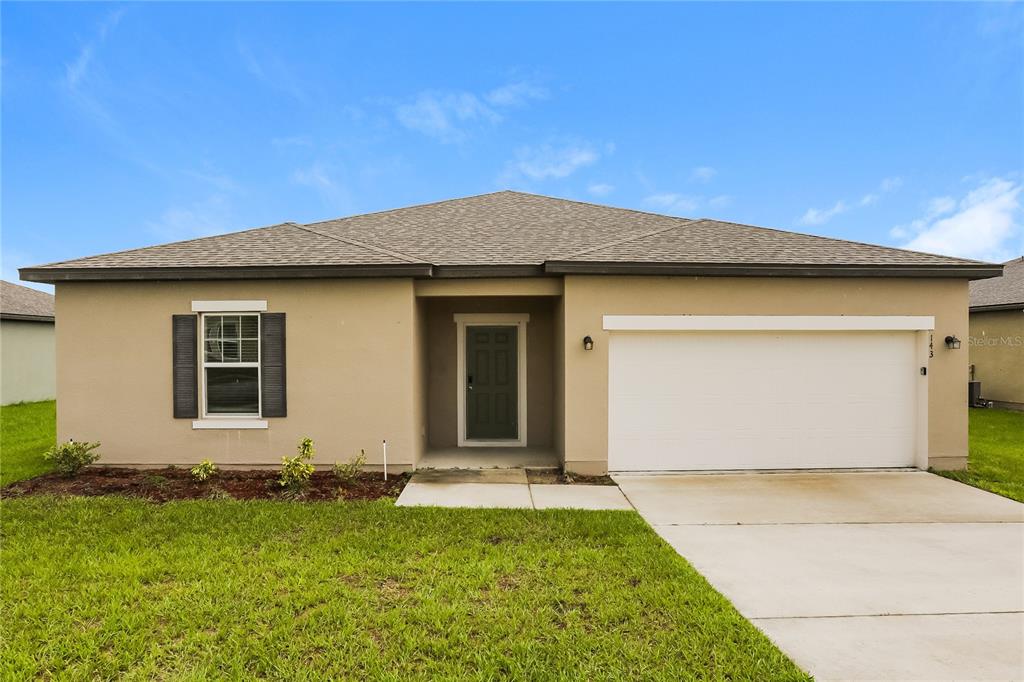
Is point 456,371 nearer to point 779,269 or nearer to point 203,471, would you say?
point 203,471

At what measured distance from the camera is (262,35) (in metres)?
11.6

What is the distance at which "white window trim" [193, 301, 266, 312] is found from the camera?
716cm

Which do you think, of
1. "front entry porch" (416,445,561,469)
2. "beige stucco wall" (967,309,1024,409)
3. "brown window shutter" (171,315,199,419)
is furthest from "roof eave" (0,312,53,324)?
"beige stucco wall" (967,309,1024,409)

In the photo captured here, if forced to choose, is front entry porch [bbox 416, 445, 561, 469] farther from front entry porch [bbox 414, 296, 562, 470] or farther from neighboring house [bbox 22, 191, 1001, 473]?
neighboring house [bbox 22, 191, 1001, 473]

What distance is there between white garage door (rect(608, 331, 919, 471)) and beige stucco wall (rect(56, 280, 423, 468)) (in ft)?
12.1

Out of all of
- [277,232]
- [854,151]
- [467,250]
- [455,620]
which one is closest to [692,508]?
[455,620]

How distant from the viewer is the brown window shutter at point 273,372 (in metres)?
7.16

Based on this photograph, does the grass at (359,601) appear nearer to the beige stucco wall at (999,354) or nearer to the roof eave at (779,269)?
the roof eave at (779,269)

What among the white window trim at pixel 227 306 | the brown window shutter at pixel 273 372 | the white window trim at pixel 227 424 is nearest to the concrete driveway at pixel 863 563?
the brown window shutter at pixel 273 372

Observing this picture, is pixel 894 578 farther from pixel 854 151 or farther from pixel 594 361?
pixel 854 151

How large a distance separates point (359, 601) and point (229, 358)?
5362 millimetres

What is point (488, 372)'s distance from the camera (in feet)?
29.8

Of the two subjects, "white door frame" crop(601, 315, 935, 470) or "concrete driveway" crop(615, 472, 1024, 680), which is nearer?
"concrete driveway" crop(615, 472, 1024, 680)

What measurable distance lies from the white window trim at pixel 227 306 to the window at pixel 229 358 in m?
0.16
